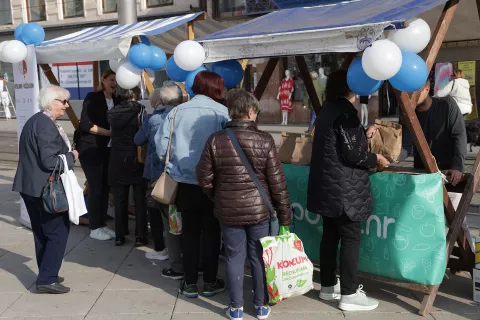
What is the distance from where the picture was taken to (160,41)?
7.27 metres

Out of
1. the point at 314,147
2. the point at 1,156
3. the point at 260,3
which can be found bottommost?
the point at 1,156

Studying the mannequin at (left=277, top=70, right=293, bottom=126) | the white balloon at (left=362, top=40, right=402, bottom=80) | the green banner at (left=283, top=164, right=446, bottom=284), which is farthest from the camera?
the mannequin at (left=277, top=70, right=293, bottom=126)

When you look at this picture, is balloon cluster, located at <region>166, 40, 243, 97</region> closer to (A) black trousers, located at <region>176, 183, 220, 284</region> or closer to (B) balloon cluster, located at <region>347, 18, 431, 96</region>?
(A) black trousers, located at <region>176, 183, 220, 284</region>

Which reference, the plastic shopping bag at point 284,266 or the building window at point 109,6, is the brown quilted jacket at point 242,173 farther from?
the building window at point 109,6

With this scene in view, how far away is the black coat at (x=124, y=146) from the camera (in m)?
5.34

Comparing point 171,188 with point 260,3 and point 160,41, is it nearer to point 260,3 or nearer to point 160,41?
point 160,41

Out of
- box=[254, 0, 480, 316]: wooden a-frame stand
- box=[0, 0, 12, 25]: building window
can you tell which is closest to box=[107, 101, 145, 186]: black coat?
box=[254, 0, 480, 316]: wooden a-frame stand

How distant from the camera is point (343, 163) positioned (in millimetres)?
3740

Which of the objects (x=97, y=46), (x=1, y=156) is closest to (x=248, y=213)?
(x=97, y=46)

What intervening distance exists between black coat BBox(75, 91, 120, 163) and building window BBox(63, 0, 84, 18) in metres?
18.5

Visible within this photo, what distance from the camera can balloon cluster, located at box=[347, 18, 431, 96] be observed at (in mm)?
3334

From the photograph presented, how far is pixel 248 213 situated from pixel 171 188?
2.54 feet

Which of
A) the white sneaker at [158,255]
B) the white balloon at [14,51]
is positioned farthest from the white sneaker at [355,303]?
the white balloon at [14,51]

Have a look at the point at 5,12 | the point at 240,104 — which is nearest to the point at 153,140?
the point at 240,104
